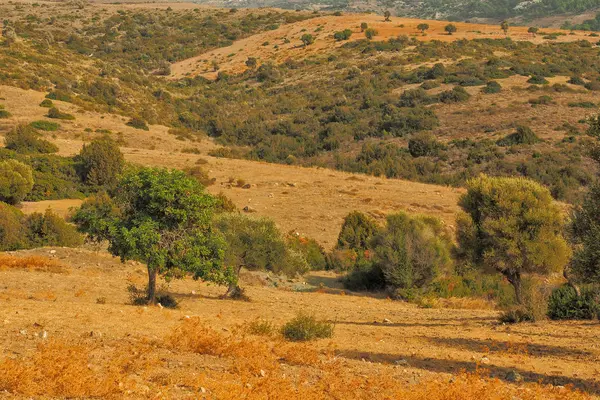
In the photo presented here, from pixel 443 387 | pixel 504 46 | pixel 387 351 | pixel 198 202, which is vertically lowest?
pixel 387 351

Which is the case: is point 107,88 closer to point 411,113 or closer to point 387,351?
point 411,113

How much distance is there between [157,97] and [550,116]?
135 feet

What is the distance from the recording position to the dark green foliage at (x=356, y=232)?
28391 millimetres

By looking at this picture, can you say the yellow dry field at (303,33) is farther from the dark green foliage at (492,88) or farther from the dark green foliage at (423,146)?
the dark green foliage at (423,146)

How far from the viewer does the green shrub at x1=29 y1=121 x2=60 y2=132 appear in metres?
44.5

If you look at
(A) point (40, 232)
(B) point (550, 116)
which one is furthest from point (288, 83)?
(A) point (40, 232)

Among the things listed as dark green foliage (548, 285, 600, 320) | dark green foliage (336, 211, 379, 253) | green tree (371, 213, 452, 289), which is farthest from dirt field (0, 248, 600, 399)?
dark green foliage (336, 211, 379, 253)

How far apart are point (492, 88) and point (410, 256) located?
48.3 meters

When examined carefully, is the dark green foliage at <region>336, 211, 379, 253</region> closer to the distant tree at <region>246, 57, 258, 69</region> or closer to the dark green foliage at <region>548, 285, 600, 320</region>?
the dark green foliage at <region>548, 285, 600, 320</region>

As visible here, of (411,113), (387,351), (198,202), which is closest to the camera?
(387,351)

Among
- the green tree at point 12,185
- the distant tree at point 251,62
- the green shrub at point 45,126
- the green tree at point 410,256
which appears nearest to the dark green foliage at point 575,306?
the green tree at point 410,256

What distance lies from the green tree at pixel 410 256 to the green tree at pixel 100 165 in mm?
17283

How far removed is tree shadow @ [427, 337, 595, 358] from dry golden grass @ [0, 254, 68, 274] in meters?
10.4

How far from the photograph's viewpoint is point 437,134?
5666cm
